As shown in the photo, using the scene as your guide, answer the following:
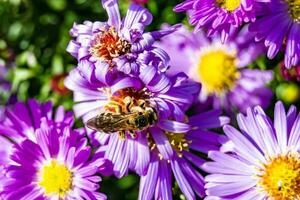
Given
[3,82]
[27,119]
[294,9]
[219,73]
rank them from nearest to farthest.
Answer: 1. [294,9]
2. [27,119]
3. [219,73]
4. [3,82]

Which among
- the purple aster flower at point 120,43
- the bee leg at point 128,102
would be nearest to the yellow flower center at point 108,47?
the purple aster flower at point 120,43

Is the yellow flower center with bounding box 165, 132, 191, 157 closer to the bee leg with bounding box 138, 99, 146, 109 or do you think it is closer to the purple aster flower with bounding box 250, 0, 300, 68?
the bee leg with bounding box 138, 99, 146, 109

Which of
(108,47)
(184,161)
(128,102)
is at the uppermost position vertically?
(108,47)

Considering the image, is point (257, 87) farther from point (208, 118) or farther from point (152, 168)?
point (152, 168)

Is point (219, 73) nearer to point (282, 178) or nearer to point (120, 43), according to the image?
point (282, 178)

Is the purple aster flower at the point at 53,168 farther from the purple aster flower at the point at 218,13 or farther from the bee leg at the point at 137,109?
the purple aster flower at the point at 218,13

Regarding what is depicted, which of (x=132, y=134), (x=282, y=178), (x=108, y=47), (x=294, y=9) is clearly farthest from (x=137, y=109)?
(x=294, y=9)
